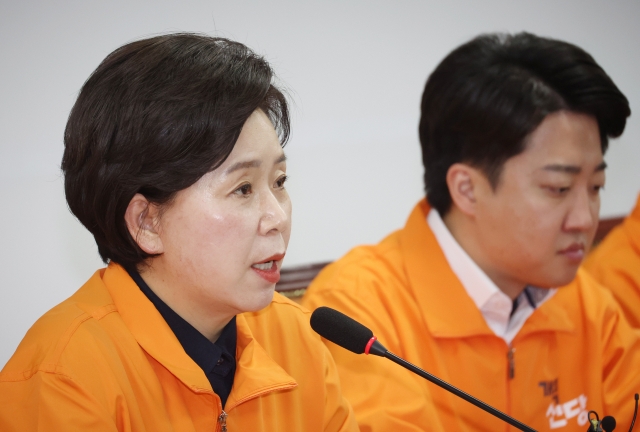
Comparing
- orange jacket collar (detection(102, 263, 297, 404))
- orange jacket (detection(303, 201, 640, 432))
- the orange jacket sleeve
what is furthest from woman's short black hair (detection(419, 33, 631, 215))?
the orange jacket sleeve

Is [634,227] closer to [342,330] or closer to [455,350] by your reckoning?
[455,350]

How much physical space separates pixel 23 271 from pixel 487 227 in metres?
1.16

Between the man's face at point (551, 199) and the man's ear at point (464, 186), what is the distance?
66 millimetres

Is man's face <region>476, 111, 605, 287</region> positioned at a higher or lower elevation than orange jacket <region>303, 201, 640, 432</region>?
higher

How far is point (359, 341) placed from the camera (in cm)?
115

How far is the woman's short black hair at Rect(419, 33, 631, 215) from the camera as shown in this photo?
→ 1.72 meters

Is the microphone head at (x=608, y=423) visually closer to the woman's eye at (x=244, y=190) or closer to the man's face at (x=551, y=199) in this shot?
the man's face at (x=551, y=199)

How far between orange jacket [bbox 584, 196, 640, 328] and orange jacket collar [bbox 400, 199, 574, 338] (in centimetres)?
44

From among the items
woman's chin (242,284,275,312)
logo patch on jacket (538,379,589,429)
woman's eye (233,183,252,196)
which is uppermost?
woman's eye (233,183,252,196)

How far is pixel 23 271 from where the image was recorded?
161 centimetres

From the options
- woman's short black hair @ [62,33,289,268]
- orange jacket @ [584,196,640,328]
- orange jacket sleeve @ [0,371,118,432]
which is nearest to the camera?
orange jacket sleeve @ [0,371,118,432]

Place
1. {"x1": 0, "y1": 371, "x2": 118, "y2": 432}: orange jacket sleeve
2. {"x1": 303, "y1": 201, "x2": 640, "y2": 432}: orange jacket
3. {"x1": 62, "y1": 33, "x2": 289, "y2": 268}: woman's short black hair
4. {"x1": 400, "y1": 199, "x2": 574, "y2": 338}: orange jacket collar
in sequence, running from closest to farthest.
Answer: {"x1": 0, "y1": 371, "x2": 118, "y2": 432}: orange jacket sleeve < {"x1": 62, "y1": 33, "x2": 289, "y2": 268}: woman's short black hair < {"x1": 303, "y1": 201, "x2": 640, "y2": 432}: orange jacket < {"x1": 400, "y1": 199, "x2": 574, "y2": 338}: orange jacket collar

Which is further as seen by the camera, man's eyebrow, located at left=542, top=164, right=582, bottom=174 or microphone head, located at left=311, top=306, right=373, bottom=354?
man's eyebrow, located at left=542, top=164, right=582, bottom=174

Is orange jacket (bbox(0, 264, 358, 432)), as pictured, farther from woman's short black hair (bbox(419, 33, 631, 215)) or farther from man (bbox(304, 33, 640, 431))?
woman's short black hair (bbox(419, 33, 631, 215))
